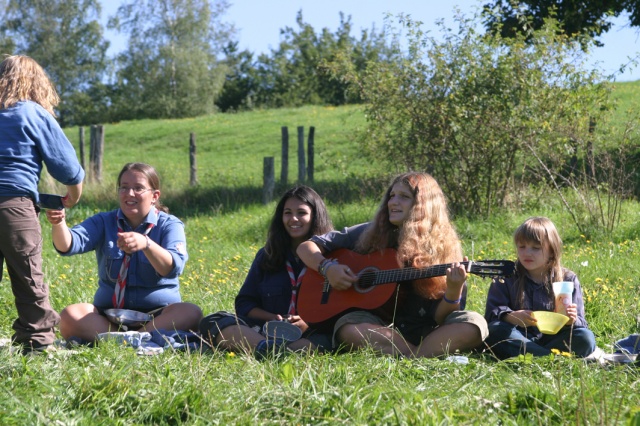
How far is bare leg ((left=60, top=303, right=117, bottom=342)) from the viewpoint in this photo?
208 inches

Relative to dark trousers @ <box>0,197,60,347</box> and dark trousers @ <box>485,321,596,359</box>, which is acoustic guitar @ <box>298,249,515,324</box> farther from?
dark trousers @ <box>0,197,60,347</box>

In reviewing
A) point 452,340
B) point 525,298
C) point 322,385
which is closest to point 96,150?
point 525,298

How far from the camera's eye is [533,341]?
4.98m

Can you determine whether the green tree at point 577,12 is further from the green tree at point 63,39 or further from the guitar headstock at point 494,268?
the green tree at point 63,39

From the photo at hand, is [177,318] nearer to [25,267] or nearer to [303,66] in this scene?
[25,267]

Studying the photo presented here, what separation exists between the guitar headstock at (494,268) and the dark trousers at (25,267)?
2.40 metres

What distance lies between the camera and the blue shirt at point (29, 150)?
469 centimetres

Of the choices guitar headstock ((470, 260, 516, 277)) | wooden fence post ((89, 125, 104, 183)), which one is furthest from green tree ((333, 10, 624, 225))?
wooden fence post ((89, 125, 104, 183))

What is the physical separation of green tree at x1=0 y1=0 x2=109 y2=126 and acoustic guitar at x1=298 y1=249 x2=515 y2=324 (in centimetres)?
4439

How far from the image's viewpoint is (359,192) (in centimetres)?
1384

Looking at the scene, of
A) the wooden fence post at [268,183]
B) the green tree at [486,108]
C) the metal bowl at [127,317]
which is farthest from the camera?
the wooden fence post at [268,183]

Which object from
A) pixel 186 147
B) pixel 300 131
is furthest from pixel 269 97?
pixel 300 131

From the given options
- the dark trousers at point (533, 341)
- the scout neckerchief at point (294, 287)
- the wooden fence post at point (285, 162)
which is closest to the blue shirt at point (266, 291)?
the scout neckerchief at point (294, 287)

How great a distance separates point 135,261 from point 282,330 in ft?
3.52
